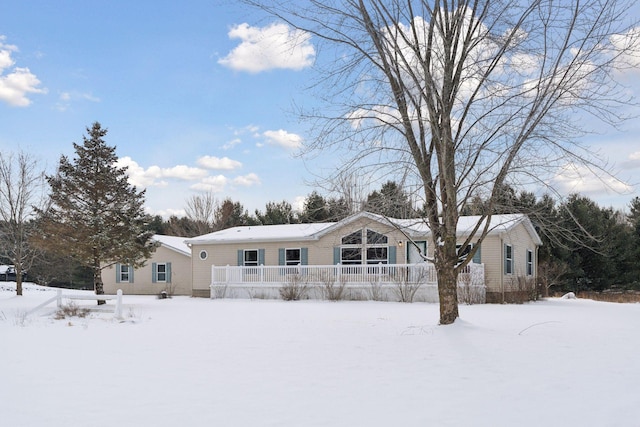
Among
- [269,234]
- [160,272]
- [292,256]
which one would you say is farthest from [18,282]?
[292,256]

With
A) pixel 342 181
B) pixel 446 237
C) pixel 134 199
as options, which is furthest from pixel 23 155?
pixel 446 237

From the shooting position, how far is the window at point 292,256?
2404cm

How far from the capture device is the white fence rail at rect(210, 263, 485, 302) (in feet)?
61.8

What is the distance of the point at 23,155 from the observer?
937 inches

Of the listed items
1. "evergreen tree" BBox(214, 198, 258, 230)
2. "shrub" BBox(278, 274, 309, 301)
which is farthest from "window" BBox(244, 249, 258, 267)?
"evergreen tree" BBox(214, 198, 258, 230)

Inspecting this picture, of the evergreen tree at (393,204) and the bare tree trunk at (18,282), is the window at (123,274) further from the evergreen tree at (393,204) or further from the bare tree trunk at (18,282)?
the evergreen tree at (393,204)

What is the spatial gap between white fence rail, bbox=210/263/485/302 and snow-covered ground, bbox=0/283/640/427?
6779 millimetres

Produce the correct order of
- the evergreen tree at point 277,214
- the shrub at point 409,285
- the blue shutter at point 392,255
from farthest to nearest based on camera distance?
the evergreen tree at point 277,214 < the blue shutter at point 392,255 < the shrub at point 409,285

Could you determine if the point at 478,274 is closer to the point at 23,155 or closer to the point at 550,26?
the point at 550,26

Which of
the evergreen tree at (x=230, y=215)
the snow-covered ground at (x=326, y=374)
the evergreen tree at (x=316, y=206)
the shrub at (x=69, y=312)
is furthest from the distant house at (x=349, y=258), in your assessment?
A: the evergreen tree at (x=230, y=215)

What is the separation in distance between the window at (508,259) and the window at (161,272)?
54.2 feet

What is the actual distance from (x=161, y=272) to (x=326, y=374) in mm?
22664

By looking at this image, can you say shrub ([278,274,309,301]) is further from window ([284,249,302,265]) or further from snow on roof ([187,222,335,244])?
window ([284,249,302,265])

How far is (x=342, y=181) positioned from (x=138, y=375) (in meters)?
4.91
